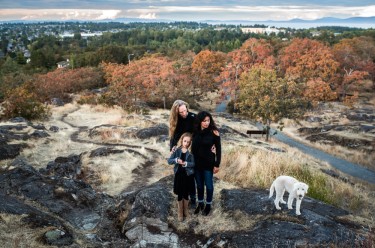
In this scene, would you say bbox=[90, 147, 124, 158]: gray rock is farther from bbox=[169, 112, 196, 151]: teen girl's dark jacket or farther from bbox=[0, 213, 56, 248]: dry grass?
bbox=[169, 112, 196, 151]: teen girl's dark jacket

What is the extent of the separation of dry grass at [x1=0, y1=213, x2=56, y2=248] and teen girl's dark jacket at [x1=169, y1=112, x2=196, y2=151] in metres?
3.18

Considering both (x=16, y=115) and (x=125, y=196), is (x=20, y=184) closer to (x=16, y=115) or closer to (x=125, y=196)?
(x=125, y=196)

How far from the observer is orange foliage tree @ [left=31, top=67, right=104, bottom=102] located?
45.5m

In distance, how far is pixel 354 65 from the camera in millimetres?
60000

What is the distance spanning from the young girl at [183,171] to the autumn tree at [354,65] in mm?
50481

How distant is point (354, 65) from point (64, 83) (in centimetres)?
4788

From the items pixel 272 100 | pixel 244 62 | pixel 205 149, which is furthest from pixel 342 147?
pixel 205 149

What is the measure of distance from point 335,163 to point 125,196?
76.6ft

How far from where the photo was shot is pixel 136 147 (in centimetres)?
1845

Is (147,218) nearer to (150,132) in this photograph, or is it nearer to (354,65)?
(150,132)

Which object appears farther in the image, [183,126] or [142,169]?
[142,169]

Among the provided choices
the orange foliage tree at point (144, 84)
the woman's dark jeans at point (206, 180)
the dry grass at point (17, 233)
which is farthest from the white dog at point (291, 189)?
the orange foliage tree at point (144, 84)

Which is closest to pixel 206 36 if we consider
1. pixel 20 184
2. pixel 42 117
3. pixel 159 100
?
pixel 159 100

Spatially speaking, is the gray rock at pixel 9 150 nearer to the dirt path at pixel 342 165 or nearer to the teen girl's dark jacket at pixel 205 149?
the teen girl's dark jacket at pixel 205 149
